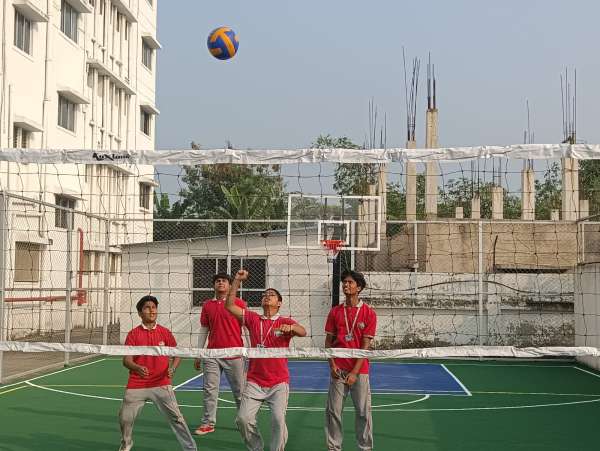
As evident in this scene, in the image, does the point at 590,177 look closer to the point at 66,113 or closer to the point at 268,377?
the point at 66,113

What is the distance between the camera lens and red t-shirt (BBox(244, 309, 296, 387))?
724 cm

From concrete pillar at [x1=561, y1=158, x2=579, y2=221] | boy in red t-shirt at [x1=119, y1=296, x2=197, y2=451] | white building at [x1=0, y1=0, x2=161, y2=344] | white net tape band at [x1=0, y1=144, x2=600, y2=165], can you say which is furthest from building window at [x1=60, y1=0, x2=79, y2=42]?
boy in red t-shirt at [x1=119, y1=296, x2=197, y2=451]

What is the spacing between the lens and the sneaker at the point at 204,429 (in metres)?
9.28

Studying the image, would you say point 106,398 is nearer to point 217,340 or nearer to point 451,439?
point 217,340

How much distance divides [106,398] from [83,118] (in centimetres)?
1725

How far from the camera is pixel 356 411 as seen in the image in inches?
298

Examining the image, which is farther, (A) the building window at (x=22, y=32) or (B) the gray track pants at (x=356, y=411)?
(A) the building window at (x=22, y=32)

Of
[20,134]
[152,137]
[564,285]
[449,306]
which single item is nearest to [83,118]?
[20,134]

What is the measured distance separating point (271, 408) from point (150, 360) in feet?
3.94

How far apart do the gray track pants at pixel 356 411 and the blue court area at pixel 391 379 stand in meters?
5.51

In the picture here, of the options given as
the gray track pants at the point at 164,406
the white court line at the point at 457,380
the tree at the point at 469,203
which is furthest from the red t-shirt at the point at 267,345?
the tree at the point at 469,203

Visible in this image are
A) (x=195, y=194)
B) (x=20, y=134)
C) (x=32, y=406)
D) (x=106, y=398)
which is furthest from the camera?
(x=195, y=194)

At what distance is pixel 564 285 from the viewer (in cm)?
1988

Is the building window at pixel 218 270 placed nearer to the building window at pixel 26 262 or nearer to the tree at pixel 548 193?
the building window at pixel 26 262
